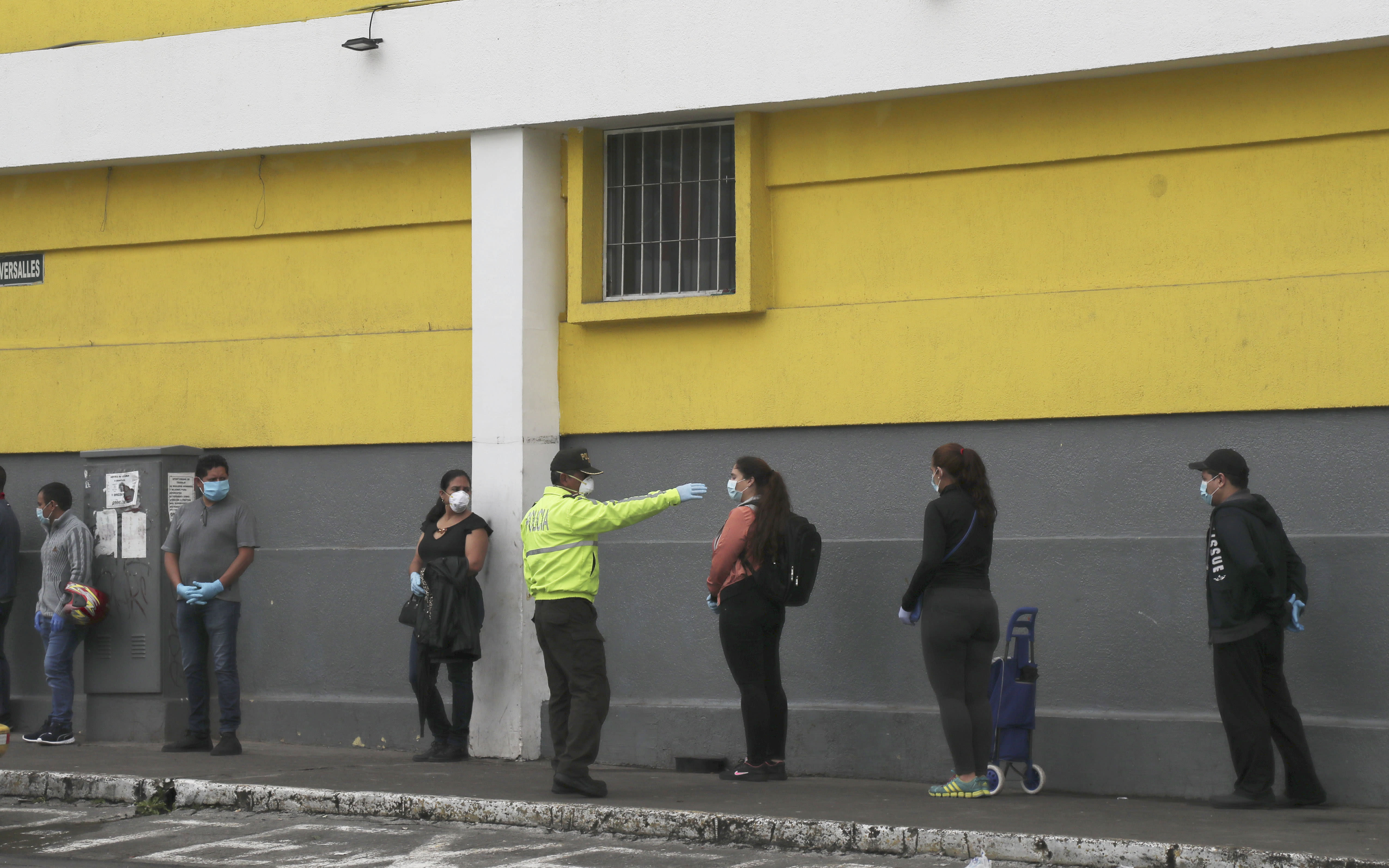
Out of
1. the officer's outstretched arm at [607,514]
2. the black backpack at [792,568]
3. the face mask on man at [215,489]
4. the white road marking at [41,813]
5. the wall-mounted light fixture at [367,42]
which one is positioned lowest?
the white road marking at [41,813]

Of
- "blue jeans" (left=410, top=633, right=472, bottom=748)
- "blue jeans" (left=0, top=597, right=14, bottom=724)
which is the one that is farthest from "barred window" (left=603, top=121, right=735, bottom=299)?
"blue jeans" (left=0, top=597, right=14, bottom=724)

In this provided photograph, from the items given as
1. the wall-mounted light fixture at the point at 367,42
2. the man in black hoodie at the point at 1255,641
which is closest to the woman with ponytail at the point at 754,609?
the man in black hoodie at the point at 1255,641

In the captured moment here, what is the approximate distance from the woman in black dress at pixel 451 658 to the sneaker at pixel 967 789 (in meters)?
3.30

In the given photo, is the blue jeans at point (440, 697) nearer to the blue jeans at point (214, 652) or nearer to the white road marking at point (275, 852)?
the blue jeans at point (214, 652)

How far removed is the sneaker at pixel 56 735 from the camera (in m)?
11.6

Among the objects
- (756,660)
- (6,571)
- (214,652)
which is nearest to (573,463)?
(756,660)

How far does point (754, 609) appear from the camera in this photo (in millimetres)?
9562

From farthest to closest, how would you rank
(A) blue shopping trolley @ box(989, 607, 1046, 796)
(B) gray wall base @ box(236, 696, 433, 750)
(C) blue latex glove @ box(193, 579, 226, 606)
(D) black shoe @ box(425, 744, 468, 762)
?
(B) gray wall base @ box(236, 696, 433, 750) < (C) blue latex glove @ box(193, 579, 226, 606) < (D) black shoe @ box(425, 744, 468, 762) < (A) blue shopping trolley @ box(989, 607, 1046, 796)

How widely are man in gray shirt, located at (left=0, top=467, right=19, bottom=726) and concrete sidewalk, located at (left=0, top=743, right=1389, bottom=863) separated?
0.83m

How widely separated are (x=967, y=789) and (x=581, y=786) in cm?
207

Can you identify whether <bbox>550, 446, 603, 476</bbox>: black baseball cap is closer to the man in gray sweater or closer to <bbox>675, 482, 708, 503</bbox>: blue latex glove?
<bbox>675, 482, 708, 503</bbox>: blue latex glove

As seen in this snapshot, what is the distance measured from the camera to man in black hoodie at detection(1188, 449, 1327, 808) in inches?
331

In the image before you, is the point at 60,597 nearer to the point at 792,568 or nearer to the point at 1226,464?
the point at 792,568

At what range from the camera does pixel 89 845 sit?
8.17 meters
